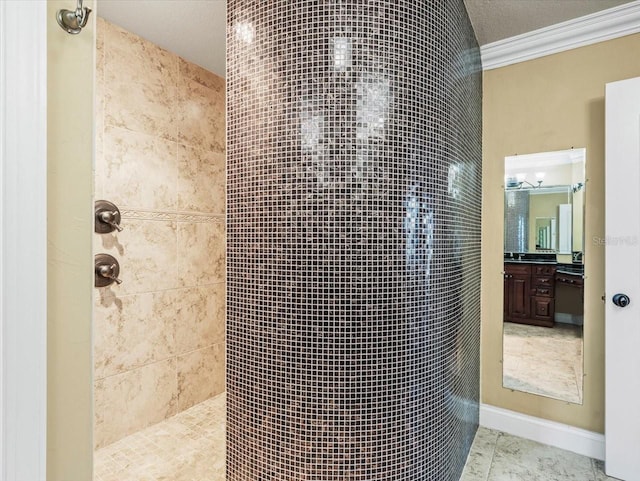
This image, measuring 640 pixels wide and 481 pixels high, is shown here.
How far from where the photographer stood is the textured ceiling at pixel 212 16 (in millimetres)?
2082

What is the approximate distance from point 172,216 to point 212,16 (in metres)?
1.41

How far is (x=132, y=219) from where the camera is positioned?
244cm

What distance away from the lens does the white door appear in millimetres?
1941

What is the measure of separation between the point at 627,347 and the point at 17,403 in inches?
104

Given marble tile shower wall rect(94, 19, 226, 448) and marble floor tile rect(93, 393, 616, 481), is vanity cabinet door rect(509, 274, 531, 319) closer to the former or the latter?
marble floor tile rect(93, 393, 616, 481)

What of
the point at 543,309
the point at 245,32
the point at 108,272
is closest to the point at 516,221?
the point at 543,309

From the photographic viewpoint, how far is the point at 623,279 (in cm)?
198

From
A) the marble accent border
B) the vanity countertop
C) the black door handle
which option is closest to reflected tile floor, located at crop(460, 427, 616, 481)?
the black door handle

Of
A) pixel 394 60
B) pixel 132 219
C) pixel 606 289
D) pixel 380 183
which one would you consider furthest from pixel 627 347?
pixel 132 219

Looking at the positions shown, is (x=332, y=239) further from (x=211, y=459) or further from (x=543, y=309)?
(x=543, y=309)

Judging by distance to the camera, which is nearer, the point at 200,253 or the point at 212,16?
the point at 212,16

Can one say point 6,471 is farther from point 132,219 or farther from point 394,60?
point 132,219

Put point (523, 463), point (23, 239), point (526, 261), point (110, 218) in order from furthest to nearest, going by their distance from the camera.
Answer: point (526, 261), point (110, 218), point (523, 463), point (23, 239)

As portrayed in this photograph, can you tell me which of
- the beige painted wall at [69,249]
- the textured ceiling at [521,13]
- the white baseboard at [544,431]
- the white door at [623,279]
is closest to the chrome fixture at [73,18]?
the beige painted wall at [69,249]
